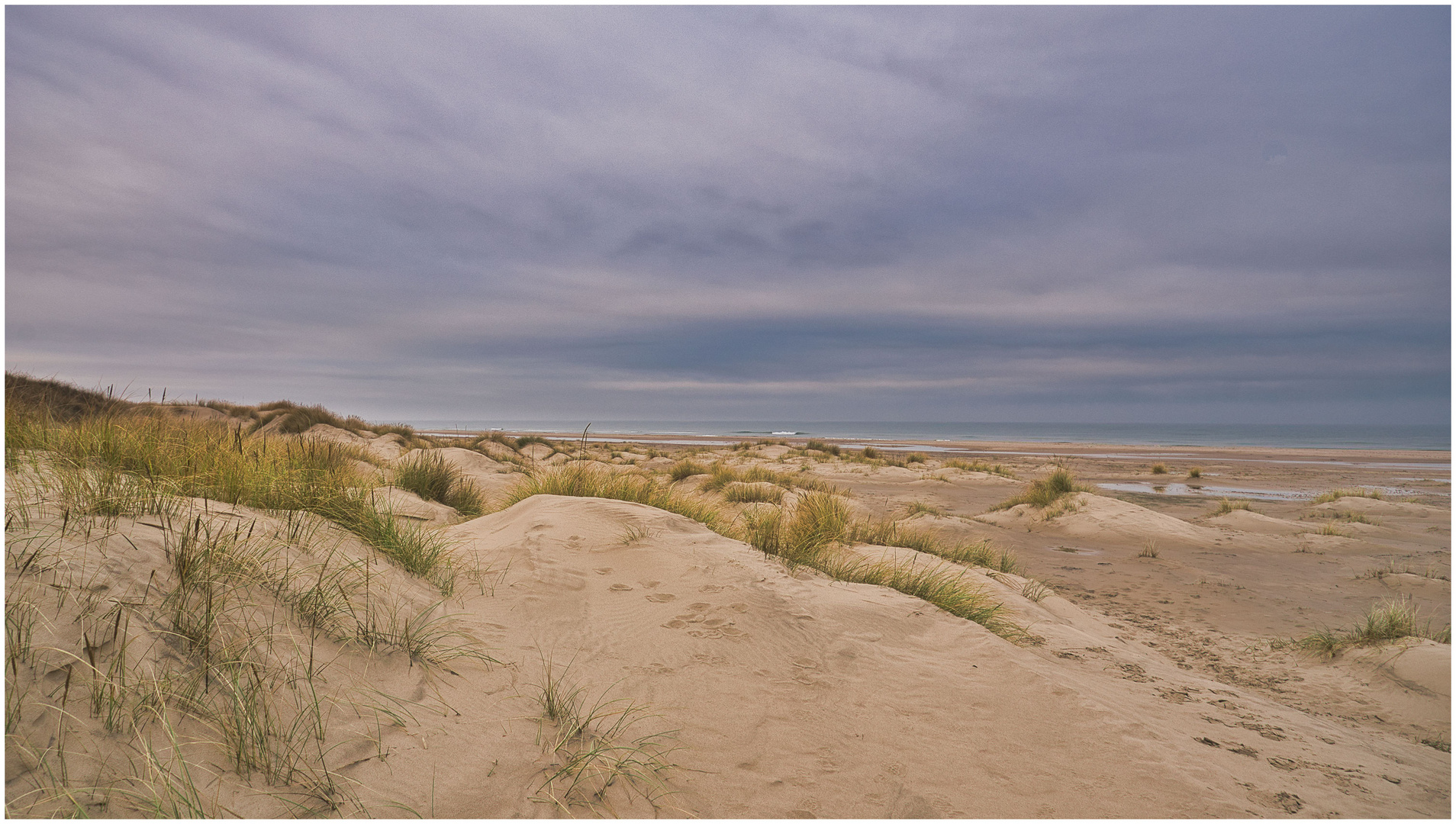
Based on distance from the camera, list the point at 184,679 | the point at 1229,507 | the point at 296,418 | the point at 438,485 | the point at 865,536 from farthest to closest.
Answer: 1. the point at 296,418
2. the point at 1229,507
3. the point at 438,485
4. the point at 865,536
5. the point at 184,679

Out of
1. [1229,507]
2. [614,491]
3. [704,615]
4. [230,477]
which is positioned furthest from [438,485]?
[1229,507]

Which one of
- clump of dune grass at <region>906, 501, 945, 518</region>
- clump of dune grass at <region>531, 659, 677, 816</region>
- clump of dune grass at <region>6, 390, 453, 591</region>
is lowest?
clump of dune grass at <region>906, 501, 945, 518</region>

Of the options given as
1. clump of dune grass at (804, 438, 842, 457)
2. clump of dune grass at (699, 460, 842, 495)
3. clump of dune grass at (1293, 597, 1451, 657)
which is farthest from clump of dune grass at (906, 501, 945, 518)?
clump of dune grass at (804, 438, 842, 457)

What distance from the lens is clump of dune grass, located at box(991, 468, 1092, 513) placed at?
568 inches

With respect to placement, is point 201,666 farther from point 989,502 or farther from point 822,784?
point 989,502

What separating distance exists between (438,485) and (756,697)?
22.2 feet

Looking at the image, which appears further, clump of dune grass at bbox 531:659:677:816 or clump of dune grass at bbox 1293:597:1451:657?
clump of dune grass at bbox 1293:597:1451:657

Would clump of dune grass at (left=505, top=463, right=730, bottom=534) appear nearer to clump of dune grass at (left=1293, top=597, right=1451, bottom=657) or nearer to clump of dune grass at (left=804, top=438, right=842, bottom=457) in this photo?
clump of dune grass at (left=1293, top=597, right=1451, bottom=657)

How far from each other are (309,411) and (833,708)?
74.4 ft

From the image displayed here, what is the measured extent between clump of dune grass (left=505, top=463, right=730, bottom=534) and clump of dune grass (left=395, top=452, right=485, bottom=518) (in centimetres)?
68

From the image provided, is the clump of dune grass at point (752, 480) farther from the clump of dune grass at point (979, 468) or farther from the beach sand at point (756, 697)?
the clump of dune grass at point (979, 468)

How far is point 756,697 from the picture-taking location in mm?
3684

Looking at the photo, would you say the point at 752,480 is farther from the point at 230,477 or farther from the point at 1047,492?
the point at 230,477

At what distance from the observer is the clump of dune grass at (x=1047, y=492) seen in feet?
47.3
